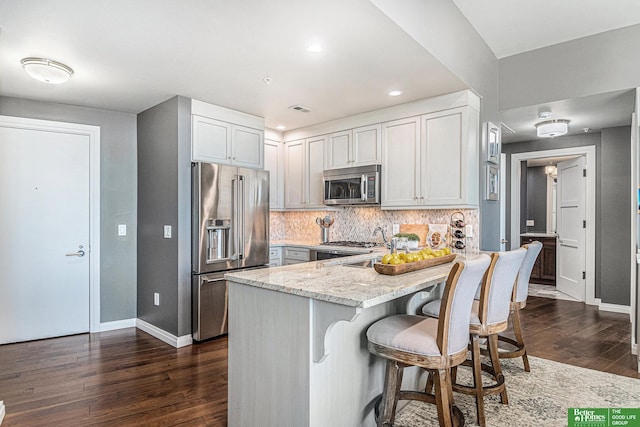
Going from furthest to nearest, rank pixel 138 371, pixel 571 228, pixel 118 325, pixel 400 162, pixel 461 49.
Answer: pixel 571 228 < pixel 118 325 < pixel 400 162 < pixel 461 49 < pixel 138 371

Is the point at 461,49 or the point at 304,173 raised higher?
the point at 461,49

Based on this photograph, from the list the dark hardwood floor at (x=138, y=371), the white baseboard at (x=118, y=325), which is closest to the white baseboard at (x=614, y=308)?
the dark hardwood floor at (x=138, y=371)

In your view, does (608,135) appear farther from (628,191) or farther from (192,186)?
(192,186)

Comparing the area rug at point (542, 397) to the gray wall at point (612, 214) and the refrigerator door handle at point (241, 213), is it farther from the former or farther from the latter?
the gray wall at point (612, 214)

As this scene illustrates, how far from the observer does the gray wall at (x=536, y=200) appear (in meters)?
7.84

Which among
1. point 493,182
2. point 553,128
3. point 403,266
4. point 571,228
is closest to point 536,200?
point 571,228

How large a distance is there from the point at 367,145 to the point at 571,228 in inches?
146

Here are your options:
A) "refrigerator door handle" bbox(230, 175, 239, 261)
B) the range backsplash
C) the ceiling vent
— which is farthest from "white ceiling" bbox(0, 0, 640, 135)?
the range backsplash

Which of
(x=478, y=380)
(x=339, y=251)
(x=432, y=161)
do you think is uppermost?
(x=432, y=161)

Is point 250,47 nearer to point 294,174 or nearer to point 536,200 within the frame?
point 294,174

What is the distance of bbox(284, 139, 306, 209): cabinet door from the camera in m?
5.27

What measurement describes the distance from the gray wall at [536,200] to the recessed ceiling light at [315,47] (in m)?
6.71

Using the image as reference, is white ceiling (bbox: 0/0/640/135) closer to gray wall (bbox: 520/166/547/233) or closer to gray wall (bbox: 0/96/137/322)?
gray wall (bbox: 0/96/137/322)

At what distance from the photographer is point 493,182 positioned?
4090mm
